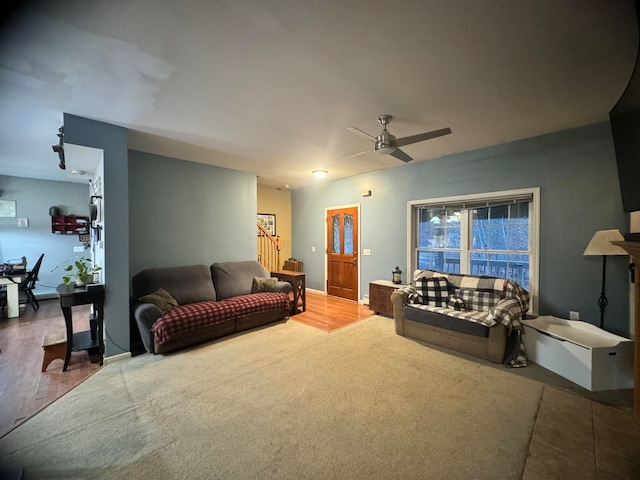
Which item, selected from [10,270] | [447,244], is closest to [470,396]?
[447,244]

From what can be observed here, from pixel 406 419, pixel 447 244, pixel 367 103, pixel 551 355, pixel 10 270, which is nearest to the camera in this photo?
pixel 406 419

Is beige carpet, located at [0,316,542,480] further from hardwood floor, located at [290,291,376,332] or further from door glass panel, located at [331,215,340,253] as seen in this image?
door glass panel, located at [331,215,340,253]

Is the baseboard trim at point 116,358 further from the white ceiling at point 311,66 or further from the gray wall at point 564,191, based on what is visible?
the gray wall at point 564,191

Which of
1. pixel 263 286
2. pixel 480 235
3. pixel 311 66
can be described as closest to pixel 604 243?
pixel 480 235

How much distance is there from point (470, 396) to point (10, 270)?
741cm

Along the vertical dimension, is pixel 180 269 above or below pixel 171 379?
above

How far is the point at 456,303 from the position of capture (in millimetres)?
3533

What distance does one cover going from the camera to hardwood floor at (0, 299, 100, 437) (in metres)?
2.15

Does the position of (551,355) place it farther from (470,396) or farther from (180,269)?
(180,269)

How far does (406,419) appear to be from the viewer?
201 cm

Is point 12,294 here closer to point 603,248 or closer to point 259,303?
point 259,303

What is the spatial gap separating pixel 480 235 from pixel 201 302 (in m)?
4.38

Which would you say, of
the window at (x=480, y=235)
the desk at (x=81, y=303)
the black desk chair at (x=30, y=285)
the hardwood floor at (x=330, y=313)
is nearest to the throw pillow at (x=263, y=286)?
the hardwood floor at (x=330, y=313)

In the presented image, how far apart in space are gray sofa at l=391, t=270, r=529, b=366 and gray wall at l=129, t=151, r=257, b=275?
306 centimetres
